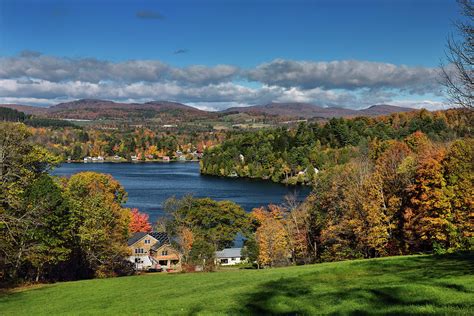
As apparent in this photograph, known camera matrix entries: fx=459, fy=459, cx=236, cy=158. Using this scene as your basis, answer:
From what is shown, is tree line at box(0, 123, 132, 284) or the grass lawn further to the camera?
tree line at box(0, 123, 132, 284)

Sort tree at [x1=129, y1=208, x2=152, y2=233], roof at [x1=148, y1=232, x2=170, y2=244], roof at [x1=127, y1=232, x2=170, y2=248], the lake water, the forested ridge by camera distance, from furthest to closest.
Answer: the forested ridge
the lake water
tree at [x1=129, y1=208, x2=152, y2=233]
roof at [x1=148, y1=232, x2=170, y2=244]
roof at [x1=127, y1=232, x2=170, y2=248]

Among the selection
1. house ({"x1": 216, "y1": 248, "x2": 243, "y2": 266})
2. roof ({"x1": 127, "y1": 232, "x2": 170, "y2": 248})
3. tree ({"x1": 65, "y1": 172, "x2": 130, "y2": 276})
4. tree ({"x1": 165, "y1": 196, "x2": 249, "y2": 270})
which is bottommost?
house ({"x1": 216, "y1": 248, "x2": 243, "y2": 266})

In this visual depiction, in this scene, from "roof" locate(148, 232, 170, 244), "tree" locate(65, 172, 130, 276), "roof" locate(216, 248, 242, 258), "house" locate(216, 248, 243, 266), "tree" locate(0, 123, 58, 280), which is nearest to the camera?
"tree" locate(0, 123, 58, 280)

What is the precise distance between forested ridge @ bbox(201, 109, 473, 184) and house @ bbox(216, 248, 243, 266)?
72.6 metres

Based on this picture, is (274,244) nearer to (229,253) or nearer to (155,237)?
(229,253)

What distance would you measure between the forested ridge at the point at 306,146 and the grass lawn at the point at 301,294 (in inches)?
4431

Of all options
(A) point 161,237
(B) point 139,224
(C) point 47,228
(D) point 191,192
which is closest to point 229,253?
(A) point 161,237

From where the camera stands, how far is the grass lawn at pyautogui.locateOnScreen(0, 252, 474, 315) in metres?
11.0

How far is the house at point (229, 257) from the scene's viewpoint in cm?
5842

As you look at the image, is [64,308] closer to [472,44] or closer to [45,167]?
[472,44]

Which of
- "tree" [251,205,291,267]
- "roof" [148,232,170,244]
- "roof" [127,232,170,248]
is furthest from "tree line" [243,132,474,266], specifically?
"roof" [127,232,170,248]

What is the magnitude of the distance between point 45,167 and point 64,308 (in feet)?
60.6

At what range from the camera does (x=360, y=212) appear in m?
35.1

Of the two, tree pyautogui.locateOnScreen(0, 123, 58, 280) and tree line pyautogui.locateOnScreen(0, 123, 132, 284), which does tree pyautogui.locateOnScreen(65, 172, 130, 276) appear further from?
tree pyautogui.locateOnScreen(0, 123, 58, 280)
